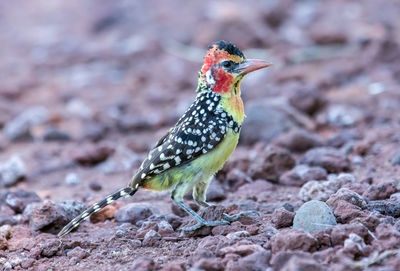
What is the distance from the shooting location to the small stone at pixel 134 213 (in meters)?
5.34

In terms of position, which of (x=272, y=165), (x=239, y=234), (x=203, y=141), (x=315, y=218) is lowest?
(x=239, y=234)

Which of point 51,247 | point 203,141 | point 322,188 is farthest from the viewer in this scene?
point 322,188

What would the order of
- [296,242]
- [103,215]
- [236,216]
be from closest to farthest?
[296,242] < [236,216] < [103,215]

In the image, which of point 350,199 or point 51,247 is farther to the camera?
point 51,247

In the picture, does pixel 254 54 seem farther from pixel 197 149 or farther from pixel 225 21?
pixel 197 149

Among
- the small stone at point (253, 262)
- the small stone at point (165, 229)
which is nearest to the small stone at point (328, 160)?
the small stone at point (165, 229)

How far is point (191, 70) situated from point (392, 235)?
8.15m

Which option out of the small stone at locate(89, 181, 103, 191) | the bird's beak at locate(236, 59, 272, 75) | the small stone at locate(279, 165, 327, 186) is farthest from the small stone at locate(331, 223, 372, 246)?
the small stone at locate(89, 181, 103, 191)

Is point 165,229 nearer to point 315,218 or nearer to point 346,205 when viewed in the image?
point 315,218

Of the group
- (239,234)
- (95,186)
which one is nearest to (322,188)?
(239,234)

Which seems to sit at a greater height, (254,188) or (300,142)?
(300,142)

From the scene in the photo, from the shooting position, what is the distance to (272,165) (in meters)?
6.25

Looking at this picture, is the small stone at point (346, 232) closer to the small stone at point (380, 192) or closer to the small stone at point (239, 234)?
the small stone at point (239, 234)

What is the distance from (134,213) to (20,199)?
4.25 feet
